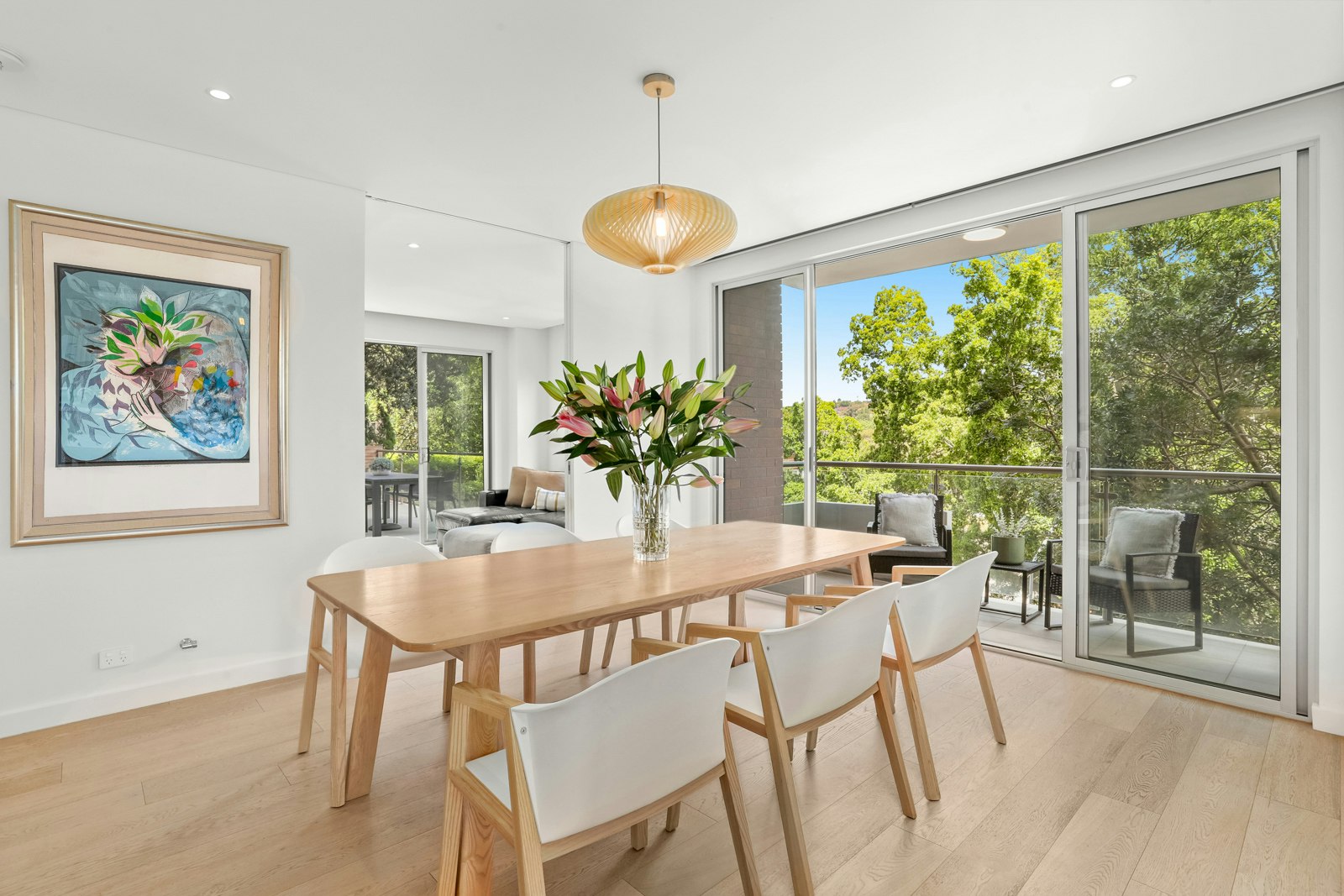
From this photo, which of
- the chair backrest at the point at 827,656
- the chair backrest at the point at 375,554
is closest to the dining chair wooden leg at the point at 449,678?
the chair backrest at the point at 375,554

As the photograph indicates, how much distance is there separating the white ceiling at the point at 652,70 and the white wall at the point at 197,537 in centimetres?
17

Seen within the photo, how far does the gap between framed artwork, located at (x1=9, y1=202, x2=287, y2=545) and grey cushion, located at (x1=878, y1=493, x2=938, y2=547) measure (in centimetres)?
387

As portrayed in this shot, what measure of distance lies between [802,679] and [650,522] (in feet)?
2.80

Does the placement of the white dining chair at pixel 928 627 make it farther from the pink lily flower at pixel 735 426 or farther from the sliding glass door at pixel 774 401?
the sliding glass door at pixel 774 401

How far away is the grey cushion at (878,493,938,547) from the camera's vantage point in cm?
472

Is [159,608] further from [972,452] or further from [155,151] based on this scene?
[972,452]

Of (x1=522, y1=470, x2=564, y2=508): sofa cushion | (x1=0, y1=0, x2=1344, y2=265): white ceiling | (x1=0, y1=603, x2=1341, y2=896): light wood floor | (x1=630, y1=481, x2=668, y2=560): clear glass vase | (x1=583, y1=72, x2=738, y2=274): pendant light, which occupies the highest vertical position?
(x1=0, y1=0, x2=1344, y2=265): white ceiling

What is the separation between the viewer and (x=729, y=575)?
209 centimetres

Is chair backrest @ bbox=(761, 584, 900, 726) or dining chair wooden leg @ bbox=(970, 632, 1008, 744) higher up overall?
chair backrest @ bbox=(761, 584, 900, 726)

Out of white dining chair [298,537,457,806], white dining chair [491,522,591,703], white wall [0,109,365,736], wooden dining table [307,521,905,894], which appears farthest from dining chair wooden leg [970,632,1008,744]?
white wall [0,109,365,736]

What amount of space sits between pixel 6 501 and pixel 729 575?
2.91m

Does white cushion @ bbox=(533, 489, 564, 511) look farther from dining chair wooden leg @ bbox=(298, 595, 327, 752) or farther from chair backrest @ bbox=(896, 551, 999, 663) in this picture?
chair backrest @ bbox=(896, 551, 999, 663)

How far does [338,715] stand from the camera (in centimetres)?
205

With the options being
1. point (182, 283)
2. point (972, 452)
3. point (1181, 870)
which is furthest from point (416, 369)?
point (1181, 870)
